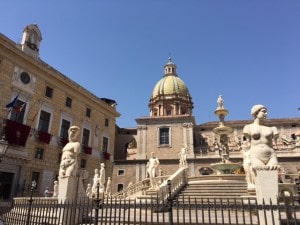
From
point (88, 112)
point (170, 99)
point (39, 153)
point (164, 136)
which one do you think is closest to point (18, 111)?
point (39, 153)

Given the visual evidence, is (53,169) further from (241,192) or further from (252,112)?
(252,112)

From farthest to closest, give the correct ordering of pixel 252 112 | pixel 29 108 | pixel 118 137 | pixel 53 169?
pixel 118 137, pixel 53 169, pixel 29 108, pixel 252 112

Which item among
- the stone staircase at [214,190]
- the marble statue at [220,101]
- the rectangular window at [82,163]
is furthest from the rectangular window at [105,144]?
the stone staircase at [214,190]

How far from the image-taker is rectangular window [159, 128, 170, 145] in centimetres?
4100

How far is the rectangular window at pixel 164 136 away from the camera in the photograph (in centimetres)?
4100

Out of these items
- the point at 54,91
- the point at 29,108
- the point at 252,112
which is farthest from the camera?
the point at 54,91

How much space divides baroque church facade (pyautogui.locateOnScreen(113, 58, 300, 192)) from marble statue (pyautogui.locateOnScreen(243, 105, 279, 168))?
2835 centimetres

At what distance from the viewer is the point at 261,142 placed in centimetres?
648

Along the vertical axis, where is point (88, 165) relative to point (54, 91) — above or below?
below

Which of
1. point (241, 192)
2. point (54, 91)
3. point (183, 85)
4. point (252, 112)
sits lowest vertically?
point (241, 192)

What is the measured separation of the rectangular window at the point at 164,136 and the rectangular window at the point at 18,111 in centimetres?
2367

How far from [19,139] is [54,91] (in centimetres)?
620

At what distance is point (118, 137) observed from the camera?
1817 inches

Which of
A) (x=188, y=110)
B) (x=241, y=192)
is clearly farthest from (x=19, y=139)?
(x=188, y=110)
